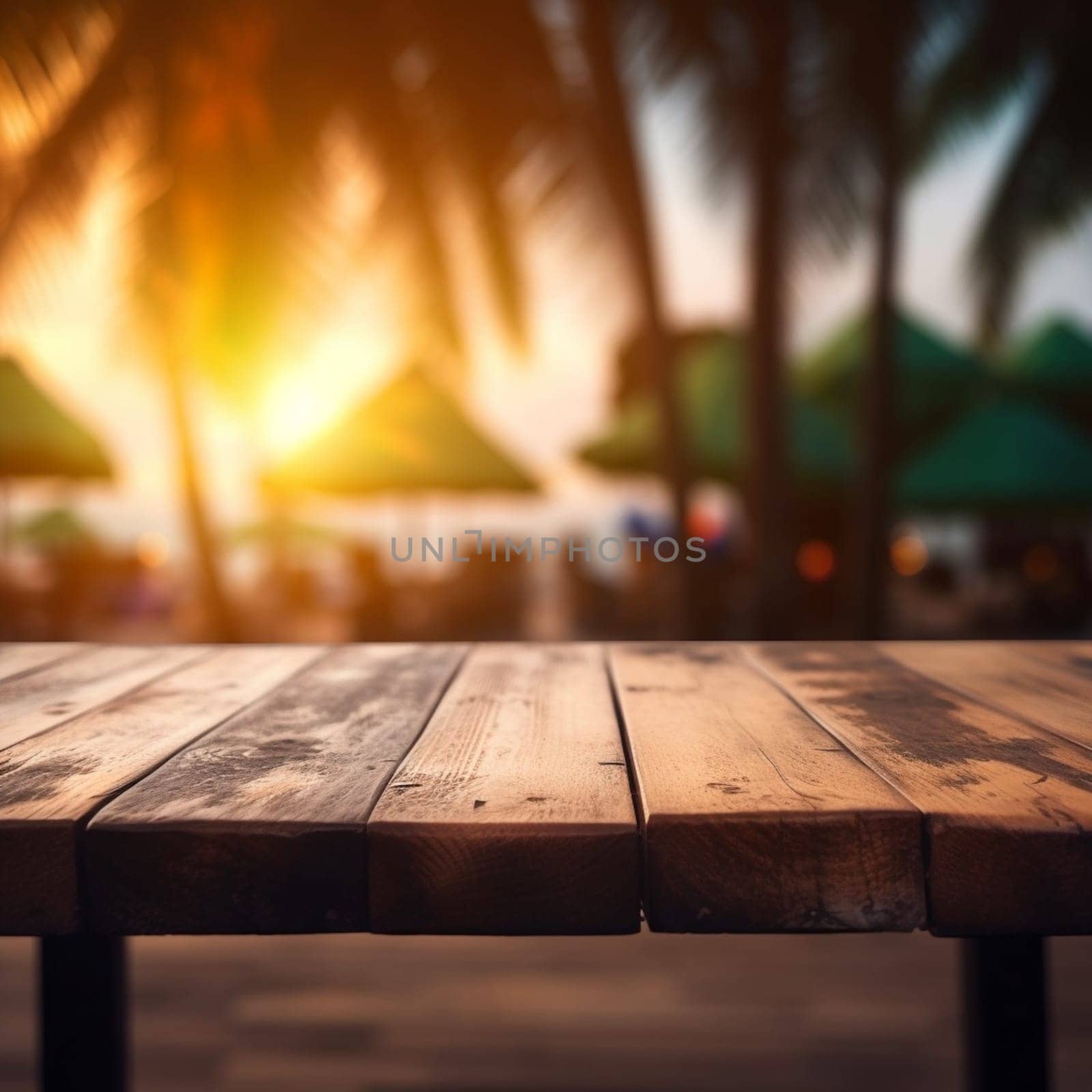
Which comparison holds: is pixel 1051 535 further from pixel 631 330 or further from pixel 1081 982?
pixel 1081 982

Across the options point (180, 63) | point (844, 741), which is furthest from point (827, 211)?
point (844, 741)

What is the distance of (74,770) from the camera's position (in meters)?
0.67

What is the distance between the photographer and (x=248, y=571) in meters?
10.7

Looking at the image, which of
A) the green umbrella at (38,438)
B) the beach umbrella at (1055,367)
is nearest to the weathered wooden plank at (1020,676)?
the green umbrella at (38,438)

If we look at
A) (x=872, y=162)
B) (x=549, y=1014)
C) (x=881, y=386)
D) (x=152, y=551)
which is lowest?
(x=549, y=1014)

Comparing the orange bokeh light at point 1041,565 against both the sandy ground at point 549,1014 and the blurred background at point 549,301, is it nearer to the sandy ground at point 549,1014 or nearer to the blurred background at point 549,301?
the blurred background at point 549,301

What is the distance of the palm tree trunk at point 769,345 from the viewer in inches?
184

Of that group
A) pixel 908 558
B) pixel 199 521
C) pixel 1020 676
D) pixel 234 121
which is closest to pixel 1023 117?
pixel 908 558

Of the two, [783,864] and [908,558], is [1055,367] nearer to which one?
[908,558]

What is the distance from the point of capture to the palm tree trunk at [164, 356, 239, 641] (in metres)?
6.38

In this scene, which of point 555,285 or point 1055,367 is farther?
point 1055,367

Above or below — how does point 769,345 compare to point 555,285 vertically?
below

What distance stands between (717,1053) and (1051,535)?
27.4 feet

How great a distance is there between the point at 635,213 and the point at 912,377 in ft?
13.0
